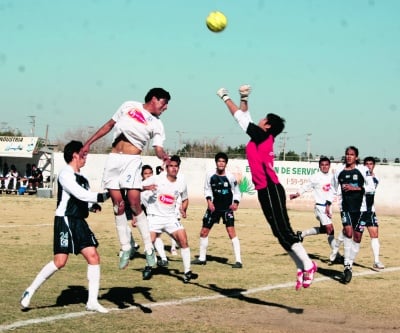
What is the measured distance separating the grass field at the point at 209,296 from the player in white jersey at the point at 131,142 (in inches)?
43.4

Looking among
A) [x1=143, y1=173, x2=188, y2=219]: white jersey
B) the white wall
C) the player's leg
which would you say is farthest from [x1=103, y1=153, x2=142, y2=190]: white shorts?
the white wall

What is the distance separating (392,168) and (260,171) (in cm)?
3542

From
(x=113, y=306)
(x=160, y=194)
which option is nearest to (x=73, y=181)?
(x=113, y=306)

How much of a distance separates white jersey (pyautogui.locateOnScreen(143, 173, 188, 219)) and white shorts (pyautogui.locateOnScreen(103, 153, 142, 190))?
361 centimetres

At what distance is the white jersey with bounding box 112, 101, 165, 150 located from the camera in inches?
377

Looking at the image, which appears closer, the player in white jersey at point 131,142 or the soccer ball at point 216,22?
the player in white jersey at point 131,142

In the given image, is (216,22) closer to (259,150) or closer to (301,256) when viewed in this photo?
(259,150)

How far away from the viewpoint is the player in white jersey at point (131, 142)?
9.61 m

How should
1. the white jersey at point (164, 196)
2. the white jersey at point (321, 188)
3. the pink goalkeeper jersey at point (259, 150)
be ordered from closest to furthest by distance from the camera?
the pink goalkeeper jersey at point (259, 150), the white jersey at point (164, 196), the white jersey at point (321, 188)

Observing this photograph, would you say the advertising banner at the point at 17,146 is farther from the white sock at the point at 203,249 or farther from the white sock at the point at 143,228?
the white sock at the point at 143,228

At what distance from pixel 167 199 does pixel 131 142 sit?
3.92 m

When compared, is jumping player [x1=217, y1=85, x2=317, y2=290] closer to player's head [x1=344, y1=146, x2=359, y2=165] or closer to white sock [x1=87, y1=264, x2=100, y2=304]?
white sock [x1=87, y1=264, x2=100, y2=304]

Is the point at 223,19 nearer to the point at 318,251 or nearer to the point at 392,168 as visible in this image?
the point at 318,251

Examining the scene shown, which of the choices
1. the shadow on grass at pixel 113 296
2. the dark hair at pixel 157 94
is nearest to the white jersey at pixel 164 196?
the shadow on grass at pixel 113 296
